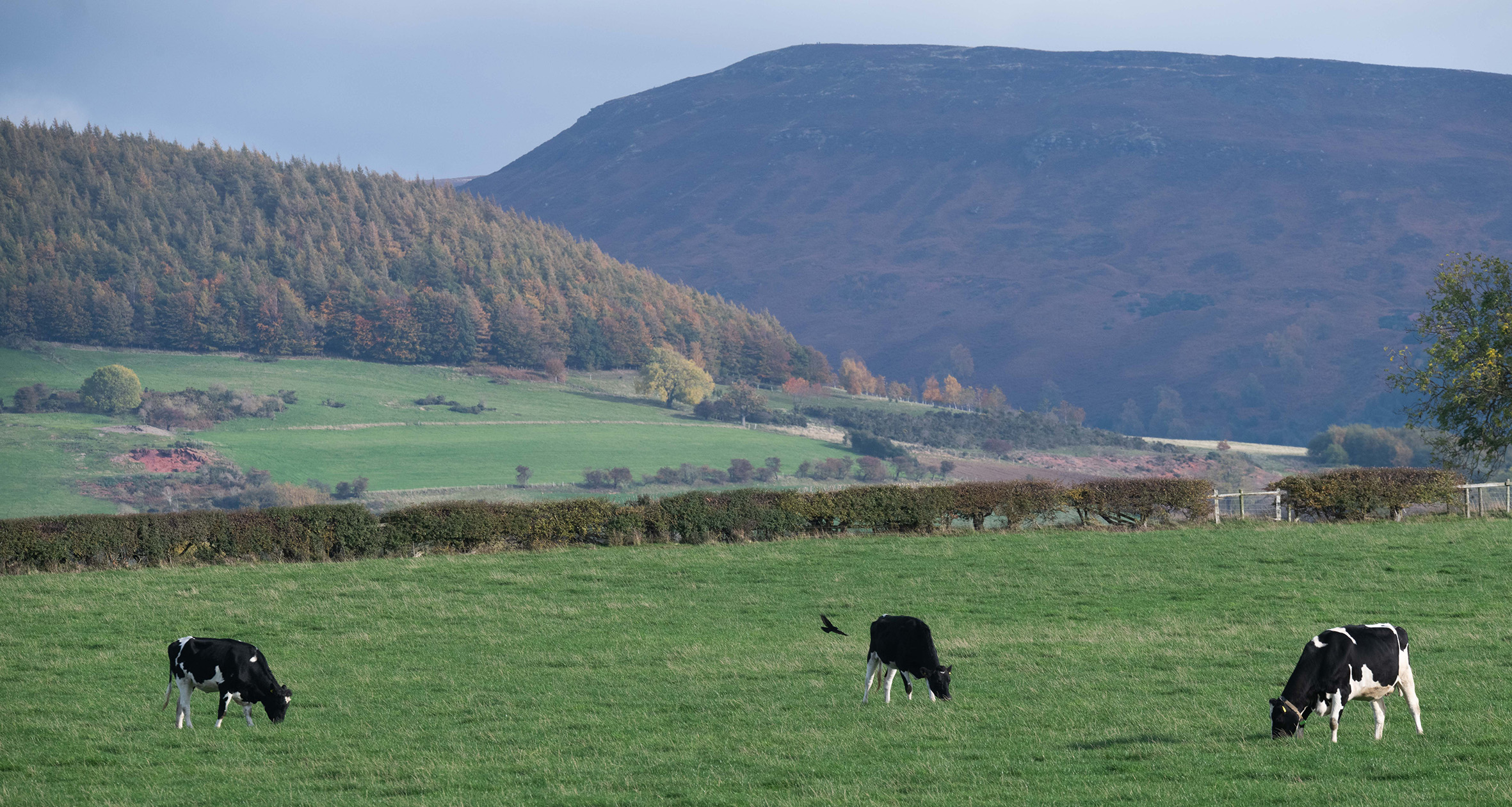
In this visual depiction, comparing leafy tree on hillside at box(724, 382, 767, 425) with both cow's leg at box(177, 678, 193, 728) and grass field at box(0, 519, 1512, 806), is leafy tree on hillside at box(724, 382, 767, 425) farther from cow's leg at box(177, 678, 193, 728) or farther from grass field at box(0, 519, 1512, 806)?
cow's leg at box(177, 678, 193, 728)

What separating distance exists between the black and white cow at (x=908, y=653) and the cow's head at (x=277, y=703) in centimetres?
695

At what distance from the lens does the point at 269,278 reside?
170m

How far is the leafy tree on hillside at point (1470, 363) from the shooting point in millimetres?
31422

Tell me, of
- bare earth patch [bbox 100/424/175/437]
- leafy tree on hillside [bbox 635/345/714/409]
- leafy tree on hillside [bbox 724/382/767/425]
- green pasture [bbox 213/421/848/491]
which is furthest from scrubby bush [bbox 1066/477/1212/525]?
leafy tree on hillside [bbox 635/345/714/409]

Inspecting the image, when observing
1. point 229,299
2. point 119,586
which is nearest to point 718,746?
point 119,586

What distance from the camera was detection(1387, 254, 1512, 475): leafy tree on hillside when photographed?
3142cm

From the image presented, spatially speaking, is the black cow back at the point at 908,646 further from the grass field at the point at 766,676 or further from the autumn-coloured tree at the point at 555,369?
the autumn-coloured tree at the point at 555,369

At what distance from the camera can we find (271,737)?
1394 centimetres

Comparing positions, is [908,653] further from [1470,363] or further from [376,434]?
[376,434]

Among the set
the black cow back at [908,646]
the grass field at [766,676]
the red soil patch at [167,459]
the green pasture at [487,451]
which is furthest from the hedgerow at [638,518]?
the red soil patch at [167,459]

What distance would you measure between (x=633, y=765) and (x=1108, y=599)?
15.9 metres

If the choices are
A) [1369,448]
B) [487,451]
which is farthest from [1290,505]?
[1369,448]

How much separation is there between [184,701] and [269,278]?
168460 mm

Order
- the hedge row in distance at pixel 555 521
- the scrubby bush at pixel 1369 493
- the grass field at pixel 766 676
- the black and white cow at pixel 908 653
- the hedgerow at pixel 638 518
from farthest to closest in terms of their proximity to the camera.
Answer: the scrubby bush at pixel 1369 493
the hedgerow at pixel 638 518
the hedge row in distance at pixel 555 521
the black and white cow at pixel 908 653
the grass field at pixel 766 676
